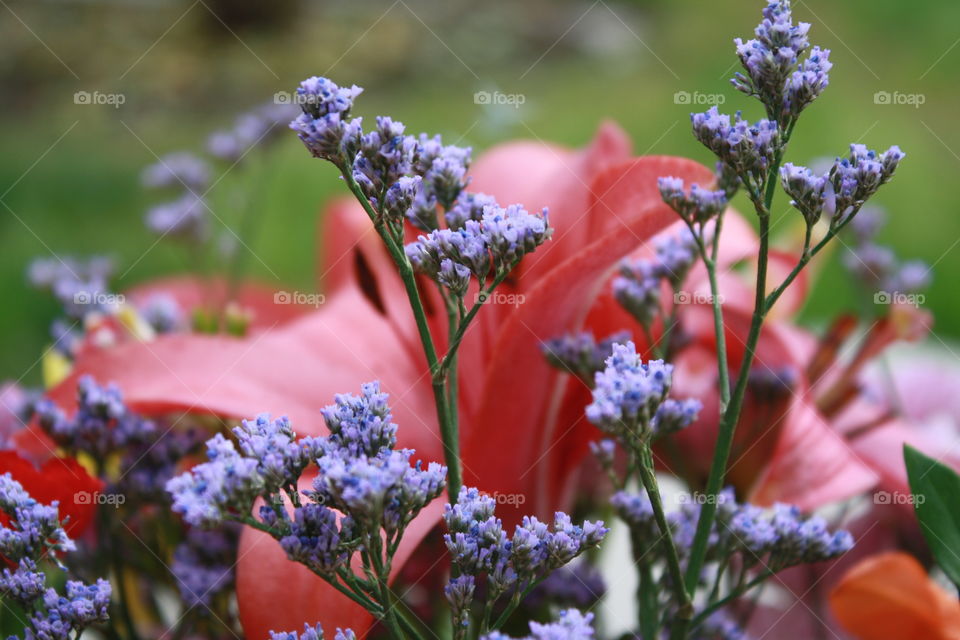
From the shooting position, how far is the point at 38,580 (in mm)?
318

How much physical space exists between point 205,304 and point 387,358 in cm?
18

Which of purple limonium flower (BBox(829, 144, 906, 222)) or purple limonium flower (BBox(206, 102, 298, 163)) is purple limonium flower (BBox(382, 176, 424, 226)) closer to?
purple limonium flower (BBox(829, 144, 906, 222))

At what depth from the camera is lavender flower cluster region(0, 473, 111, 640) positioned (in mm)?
313

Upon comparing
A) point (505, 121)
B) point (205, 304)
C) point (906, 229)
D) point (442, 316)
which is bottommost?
point (442, 316)

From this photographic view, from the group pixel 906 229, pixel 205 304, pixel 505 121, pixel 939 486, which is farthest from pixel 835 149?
pixel 939 486

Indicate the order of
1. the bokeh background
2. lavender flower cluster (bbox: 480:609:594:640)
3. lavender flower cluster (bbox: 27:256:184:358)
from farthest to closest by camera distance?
the bokeh background → lavender flower cluster (bbox: 27:256:184:358) → lavender flower cluster (bbox: 480:609:594:640)

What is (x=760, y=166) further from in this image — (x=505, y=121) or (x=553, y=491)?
(x=505, y=121)

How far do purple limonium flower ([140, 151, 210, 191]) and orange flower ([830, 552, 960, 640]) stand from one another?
0.46m

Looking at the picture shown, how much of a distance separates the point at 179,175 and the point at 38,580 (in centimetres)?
39

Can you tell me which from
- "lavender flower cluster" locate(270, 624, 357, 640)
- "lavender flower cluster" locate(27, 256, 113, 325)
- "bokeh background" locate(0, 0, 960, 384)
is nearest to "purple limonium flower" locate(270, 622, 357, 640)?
"lavender flower cluster" locate(270, 624, 357, 640)

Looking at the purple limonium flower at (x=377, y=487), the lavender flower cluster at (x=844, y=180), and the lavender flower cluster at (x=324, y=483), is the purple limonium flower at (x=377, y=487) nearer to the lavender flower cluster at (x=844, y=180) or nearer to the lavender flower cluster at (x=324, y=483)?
the lavender flower cluster at (x=324, y=483)

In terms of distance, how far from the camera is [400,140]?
31cm

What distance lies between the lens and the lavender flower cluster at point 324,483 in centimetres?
26

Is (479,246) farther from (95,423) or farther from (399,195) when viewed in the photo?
(95,423)
